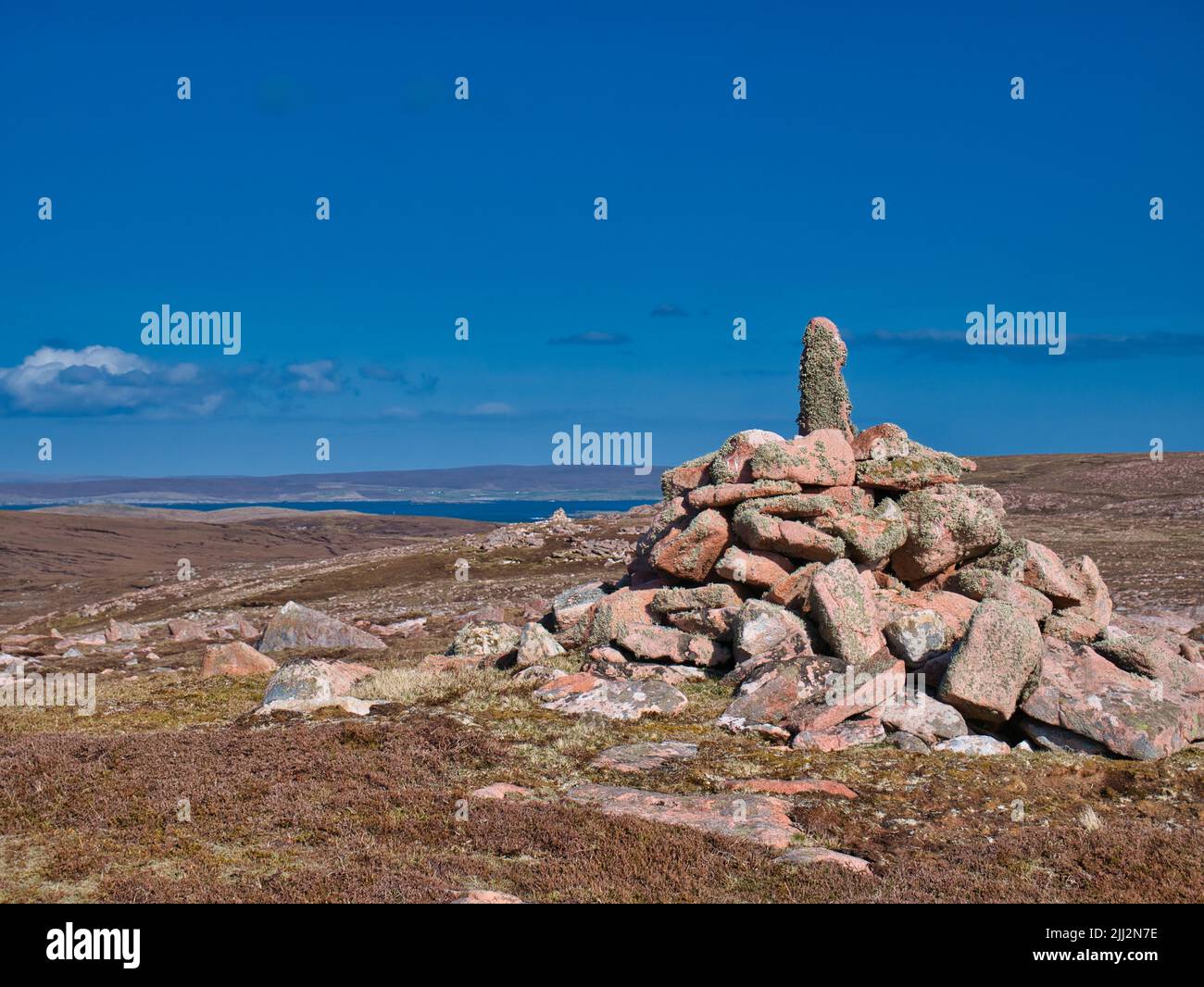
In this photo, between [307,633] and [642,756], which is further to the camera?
[307,633]

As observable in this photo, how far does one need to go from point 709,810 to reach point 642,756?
3336mm

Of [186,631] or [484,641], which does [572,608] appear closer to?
[484,641]

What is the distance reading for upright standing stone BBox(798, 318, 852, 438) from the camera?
29875 mm

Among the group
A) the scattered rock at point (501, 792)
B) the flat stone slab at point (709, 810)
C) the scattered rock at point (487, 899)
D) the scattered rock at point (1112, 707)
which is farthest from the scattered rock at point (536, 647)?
the scattered rock at point (487, 899)

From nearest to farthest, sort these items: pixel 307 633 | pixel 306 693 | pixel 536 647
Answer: pixel 306 693 < pixel 536 647 < pixel 307 633

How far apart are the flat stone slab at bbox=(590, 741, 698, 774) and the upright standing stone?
583 inches

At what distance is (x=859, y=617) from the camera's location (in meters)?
21.9

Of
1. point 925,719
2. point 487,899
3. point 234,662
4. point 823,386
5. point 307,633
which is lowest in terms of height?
point 307,633

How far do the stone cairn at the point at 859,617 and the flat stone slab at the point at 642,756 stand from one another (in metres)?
1.96

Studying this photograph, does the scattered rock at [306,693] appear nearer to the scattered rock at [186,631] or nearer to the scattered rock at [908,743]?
the scattered rock at [908,743]

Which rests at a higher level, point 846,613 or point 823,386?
point 823,386

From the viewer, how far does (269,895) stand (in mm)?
10250

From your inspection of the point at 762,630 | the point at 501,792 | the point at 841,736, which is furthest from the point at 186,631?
the point at 841,736

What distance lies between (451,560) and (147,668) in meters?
38.3
